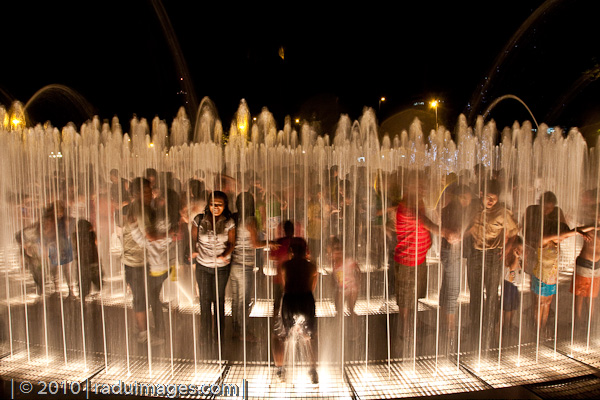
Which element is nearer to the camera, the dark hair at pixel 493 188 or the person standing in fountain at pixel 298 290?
the person standing in fountain at pixel 298 290

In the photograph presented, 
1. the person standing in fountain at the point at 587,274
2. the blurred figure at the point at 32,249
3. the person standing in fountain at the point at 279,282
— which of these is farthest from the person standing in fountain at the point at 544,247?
the blurred figure at the point at 32,249

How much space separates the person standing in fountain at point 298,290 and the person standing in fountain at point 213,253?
1.03 metres

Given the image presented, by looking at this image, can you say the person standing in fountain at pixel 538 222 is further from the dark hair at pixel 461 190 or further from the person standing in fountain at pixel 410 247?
the person standing in fountain at pixel 410 247

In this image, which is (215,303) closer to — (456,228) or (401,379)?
(401,379)

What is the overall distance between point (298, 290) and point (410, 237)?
1.91m

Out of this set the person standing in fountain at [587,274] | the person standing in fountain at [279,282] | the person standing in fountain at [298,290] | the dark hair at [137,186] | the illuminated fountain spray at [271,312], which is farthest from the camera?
the person standing in fountain at [587,274]

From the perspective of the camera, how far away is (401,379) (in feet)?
13.8

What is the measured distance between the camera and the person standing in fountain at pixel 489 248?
4.79 meters

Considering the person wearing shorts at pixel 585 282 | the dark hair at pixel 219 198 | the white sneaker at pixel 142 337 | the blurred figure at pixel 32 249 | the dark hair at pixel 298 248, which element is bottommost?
the white sneaker at pixel 142 337

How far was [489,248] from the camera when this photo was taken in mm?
4801

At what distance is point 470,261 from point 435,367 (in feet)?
4.93

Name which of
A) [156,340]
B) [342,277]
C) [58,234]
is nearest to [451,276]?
[342,277]

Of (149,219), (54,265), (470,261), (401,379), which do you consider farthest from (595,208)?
(54,265)

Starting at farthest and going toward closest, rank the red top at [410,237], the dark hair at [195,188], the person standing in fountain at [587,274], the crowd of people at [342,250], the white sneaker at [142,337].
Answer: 1. the dark hair at [195,188]
2. the person standing in fountain at [587,274]
3. the red top at [410,237]
4. the white sneaker at [142,337]
5. the crowd of people at [342,250]
